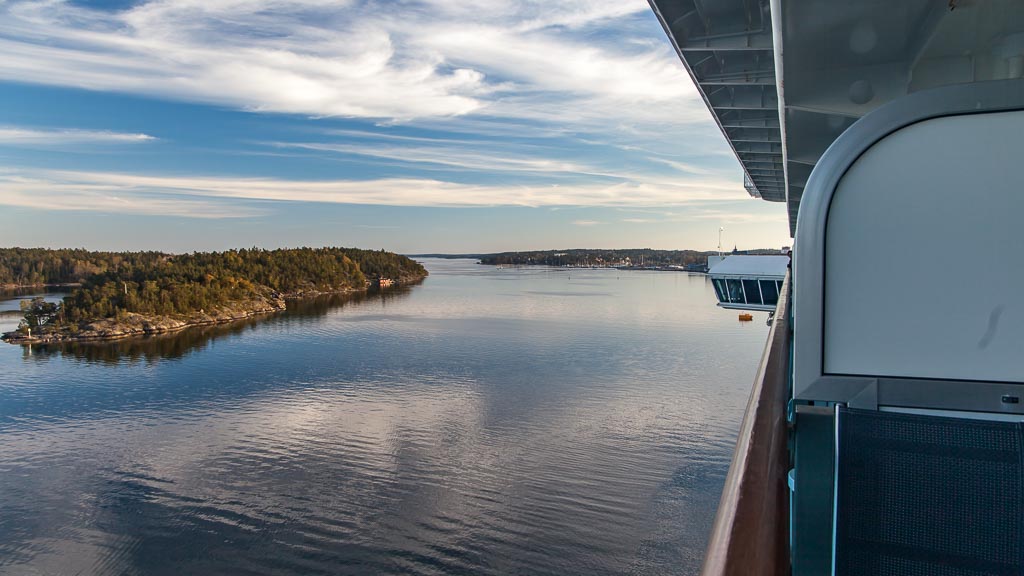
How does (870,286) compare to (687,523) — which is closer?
(870,286)

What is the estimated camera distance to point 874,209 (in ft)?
4.42

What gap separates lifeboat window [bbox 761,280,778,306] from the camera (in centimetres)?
1516

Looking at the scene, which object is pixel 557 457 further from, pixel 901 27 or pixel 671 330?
pixel 671 330

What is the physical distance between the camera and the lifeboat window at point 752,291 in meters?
15.6

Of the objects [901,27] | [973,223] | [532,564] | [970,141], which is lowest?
[532,564]

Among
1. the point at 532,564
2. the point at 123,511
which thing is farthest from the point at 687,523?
the point at 123,511

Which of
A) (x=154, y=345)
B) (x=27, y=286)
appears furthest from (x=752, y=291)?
(x=27, y=286)

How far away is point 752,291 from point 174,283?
49.8 meters

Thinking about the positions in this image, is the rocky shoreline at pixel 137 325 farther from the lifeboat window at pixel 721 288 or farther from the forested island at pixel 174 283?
the lifeboat window at pixel 721 288

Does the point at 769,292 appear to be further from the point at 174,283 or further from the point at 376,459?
the point at 174,283

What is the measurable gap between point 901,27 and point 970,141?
2.52 meters

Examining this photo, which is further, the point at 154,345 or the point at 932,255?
the point at 154,345

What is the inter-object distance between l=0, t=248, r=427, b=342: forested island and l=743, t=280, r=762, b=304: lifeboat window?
4288 cm

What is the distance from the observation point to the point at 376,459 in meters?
16.5
